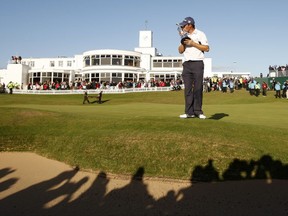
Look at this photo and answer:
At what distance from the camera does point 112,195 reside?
5.24 meters

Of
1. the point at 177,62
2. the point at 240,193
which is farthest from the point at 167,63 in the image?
the point at 240,193

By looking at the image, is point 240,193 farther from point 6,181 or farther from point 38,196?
point 6,181

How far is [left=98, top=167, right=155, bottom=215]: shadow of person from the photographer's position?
4.61 meters

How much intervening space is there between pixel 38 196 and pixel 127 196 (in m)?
1.47

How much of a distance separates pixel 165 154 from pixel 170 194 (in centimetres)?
141

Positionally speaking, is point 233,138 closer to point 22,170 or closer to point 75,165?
point 75,165

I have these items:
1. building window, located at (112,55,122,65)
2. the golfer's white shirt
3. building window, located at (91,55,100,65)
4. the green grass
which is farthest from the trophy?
building window, located at (91,55,100,65)

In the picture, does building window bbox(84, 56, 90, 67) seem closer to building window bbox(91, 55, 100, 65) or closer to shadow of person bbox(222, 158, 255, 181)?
building window bbox(91, 55, 100, 65)

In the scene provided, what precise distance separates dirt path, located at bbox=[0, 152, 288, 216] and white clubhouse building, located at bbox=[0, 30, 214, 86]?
5300cm

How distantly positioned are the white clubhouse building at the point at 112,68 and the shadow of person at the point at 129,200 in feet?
175

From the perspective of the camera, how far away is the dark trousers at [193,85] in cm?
900

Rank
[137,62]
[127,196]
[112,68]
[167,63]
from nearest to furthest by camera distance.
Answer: [127,196] < [112,68] < [137,62] < [167,63]

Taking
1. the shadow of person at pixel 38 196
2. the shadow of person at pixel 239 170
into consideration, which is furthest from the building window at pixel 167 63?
the shadow of person at pixel 38 196

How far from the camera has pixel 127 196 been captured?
17.0ft
